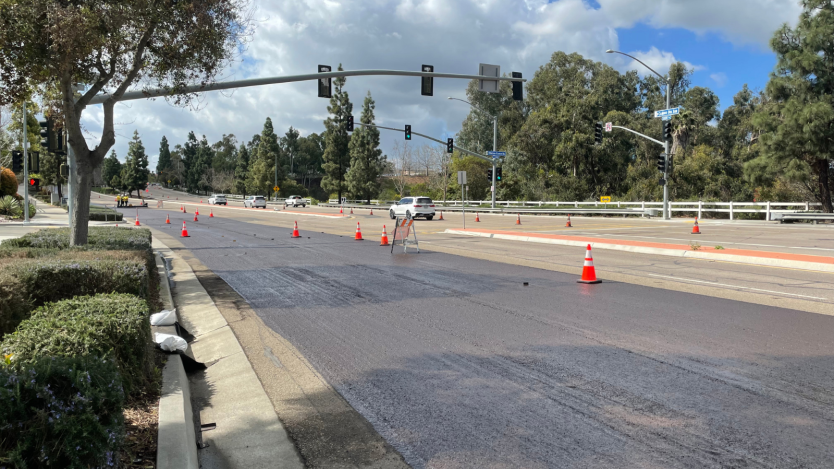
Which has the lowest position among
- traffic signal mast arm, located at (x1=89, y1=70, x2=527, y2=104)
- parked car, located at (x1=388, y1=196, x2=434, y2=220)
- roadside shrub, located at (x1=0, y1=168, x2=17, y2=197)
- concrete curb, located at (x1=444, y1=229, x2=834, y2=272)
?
concrete curb, located at (x1=444, y1=229, x2=834, y2=272)

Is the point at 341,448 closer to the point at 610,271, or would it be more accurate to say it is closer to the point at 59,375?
the point at 59,375

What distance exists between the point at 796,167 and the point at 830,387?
35670mm

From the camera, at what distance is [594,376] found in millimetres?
5352

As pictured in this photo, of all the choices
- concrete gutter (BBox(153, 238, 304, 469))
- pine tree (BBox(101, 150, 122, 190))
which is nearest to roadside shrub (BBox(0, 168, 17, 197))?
concrete gutter (BBox(153, 238, 304, 469))

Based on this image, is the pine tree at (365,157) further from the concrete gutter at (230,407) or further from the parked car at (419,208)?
the concrete gutter at (230,407)

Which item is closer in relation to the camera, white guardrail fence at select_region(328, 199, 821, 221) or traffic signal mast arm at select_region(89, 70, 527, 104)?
traffic signal mast arm at select_region(89, 70, 527, 104)

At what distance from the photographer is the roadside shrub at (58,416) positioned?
262cm

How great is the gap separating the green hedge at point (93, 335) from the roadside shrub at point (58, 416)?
44 centimetres

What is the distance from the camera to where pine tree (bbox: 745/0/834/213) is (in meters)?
34.4

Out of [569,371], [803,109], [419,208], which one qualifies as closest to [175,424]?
[569,371]

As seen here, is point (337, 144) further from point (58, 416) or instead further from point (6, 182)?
point (58, 416)

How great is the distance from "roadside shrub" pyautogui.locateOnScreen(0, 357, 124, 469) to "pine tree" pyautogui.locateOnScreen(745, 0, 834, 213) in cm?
3947

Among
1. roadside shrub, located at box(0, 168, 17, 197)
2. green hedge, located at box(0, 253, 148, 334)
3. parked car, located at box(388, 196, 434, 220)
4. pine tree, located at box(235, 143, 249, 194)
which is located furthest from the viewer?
pine tree, located at box(235, 143, 249, 194)

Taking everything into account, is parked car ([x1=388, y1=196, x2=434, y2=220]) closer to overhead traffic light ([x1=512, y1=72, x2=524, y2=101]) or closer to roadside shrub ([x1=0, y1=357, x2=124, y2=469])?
overhead traffic light ([x1=512, y1=72, x2=524, y2=101])
